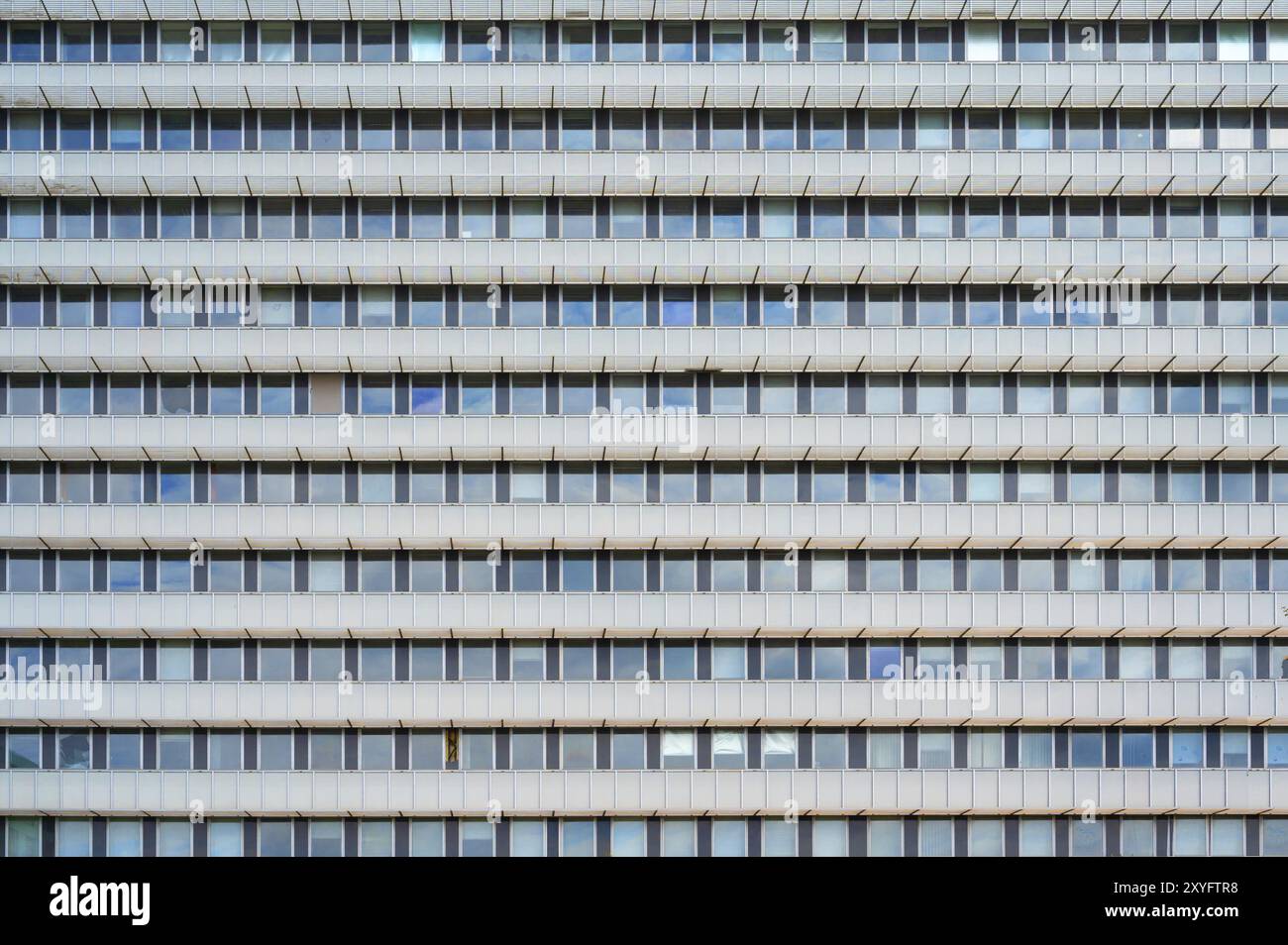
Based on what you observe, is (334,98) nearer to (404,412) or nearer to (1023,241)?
(404,412)

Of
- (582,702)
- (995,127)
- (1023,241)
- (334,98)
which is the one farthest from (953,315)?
(334,98)

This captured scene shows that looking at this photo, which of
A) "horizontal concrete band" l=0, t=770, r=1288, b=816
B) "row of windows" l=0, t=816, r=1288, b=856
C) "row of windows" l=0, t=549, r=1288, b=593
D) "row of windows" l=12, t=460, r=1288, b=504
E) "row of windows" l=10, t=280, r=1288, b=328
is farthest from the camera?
"row of windows" l=10, t=280, r=1288, b=328

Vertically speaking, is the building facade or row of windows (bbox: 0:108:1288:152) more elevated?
row of windows (bbox: 0:108:1288:152)

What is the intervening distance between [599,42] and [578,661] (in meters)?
16.9

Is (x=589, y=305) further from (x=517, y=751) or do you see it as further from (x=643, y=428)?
(x=517, y=751)

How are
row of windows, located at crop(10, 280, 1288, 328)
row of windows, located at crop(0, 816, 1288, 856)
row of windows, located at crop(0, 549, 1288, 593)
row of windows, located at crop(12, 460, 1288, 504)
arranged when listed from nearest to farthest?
row of windows, located at crop(0, 816, 1288, 856)
row of windows, located at crop(0, 549, 1288, 593)
row of windows, located at crop(12, 460, 1288, 504)
row of windows, located at crop(10, 280, 1288, 328)

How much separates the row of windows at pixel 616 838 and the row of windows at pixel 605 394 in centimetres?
1100

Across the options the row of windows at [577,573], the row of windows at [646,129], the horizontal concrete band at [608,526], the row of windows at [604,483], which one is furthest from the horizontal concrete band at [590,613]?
the row of windows at [646,129]

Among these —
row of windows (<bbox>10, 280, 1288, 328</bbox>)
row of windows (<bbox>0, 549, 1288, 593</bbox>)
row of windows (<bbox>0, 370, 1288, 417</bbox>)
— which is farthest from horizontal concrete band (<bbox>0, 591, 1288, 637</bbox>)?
row of windows (<bbox>10, 280, 1288, 328</bbox>)

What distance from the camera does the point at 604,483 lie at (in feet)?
128

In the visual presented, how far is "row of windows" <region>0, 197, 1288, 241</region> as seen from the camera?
1555 inches

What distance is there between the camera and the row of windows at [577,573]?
1522 inches

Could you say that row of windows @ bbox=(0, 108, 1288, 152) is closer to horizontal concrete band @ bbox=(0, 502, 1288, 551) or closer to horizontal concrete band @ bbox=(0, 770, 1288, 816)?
horizontal concrete band @ bbox=(0, 502, 1288, 551)

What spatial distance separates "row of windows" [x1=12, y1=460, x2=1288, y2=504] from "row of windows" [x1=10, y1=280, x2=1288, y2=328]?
3937 millimetres
